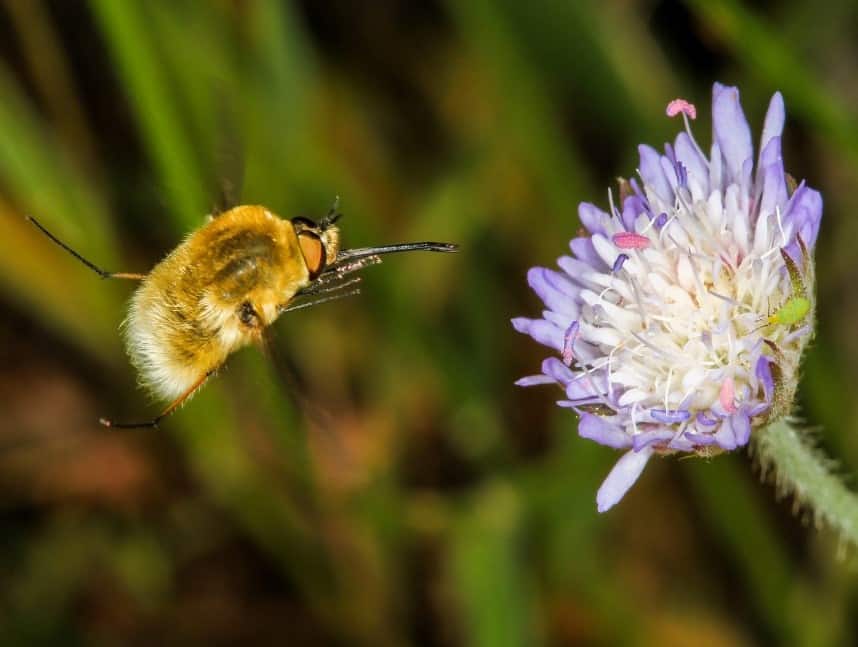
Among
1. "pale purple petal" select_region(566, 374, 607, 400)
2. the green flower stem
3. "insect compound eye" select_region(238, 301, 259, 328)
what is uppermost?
"insect compound eye" select_region(238, 301, 259, 328)

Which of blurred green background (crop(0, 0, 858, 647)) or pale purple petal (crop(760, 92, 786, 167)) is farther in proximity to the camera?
blurred green background (crop(0, 0, 858, 647))

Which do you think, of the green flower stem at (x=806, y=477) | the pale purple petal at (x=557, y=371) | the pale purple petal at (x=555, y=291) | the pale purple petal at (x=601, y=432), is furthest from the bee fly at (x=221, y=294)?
the green flower stem at (x=806, y=477)

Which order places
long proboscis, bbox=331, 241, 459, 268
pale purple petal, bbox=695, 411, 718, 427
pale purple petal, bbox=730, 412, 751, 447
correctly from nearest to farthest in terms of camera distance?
pale purple petal, bbox=730, 412, 751, 447
pale purple petal, bbox=695, 411, 718, 427
long proboscis, bbox=331, 241, 459, 268

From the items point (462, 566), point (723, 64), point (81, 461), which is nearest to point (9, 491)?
point (81, 461)

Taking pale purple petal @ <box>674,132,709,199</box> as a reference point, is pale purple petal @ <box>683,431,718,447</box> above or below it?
below

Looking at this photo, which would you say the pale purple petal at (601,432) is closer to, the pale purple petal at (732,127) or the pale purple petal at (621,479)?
the pale purple petal at (621,479)

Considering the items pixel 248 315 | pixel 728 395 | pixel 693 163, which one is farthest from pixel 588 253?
pixel 248 315

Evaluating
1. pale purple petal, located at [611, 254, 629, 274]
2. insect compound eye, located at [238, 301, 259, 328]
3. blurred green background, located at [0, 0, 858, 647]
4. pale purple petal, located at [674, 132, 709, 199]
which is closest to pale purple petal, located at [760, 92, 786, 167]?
pale purple petal, located at [674, 132, 709, 199]

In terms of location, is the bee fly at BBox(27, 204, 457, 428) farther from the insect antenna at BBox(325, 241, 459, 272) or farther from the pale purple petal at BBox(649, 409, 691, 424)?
the pale purple petal at BBox(649, 409, 691, 424)
